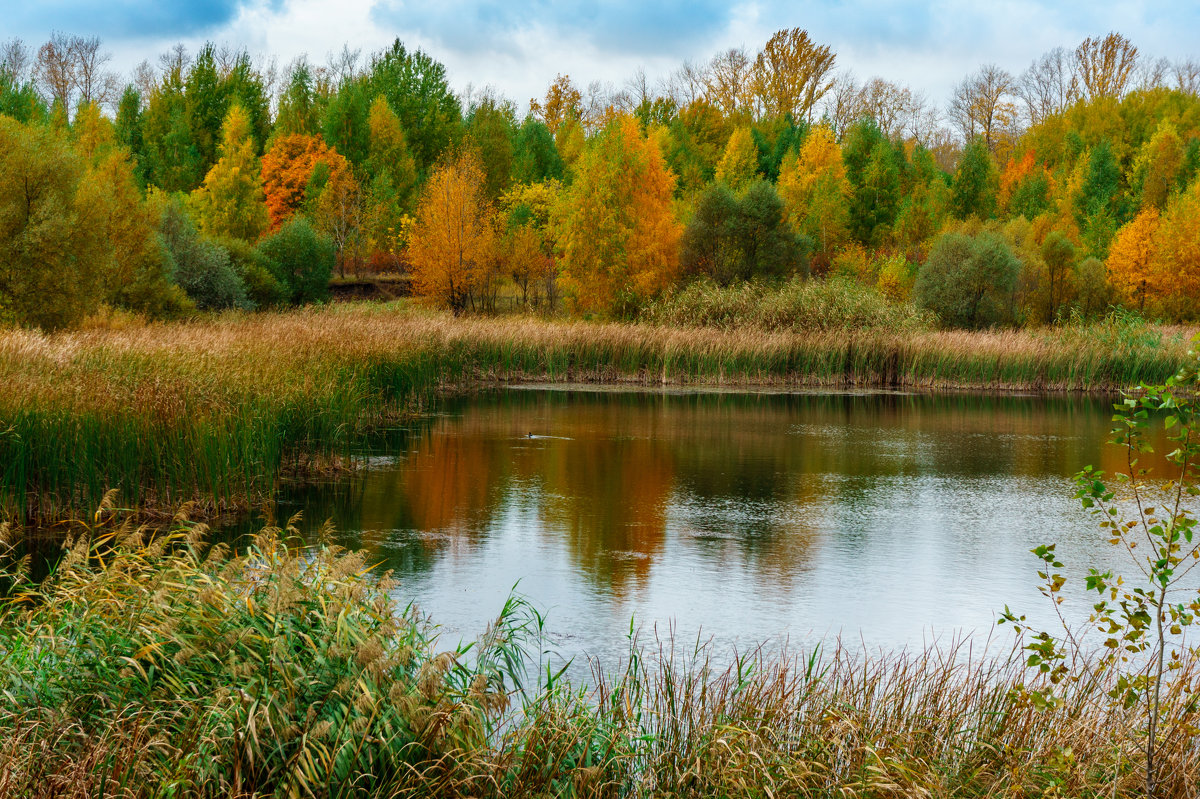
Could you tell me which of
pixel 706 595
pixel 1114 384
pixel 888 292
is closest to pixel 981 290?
pixel 888 292

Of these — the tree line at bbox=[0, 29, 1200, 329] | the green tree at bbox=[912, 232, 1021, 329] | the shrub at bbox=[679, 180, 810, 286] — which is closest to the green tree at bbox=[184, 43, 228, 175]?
the tree line at bbox=[0, 29, 1200, 329]

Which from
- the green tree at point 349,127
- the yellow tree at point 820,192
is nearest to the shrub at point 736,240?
the yellow tree at point 820,192

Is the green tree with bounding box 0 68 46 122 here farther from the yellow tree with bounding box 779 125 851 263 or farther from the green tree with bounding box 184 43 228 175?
the yellow tree with bounding box 779 125 851 263

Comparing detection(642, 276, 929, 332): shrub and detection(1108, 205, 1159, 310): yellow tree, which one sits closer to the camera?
detection(642, 276, 929, 332): shrub

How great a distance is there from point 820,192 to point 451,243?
19.3 meters

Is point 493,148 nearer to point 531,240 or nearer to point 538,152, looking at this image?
point 538,152

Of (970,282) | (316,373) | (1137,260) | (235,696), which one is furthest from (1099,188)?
(235,696)

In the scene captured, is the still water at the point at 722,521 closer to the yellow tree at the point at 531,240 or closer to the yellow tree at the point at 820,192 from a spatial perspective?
the yellow tree at the point at 531,240

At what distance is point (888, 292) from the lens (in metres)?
43.5

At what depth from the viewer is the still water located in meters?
7.39

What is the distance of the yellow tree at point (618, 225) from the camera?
124 ft

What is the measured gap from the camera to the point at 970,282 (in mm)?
37750

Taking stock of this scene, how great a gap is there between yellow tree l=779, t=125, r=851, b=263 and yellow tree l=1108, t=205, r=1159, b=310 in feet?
40.8

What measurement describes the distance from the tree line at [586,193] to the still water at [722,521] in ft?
36.4
